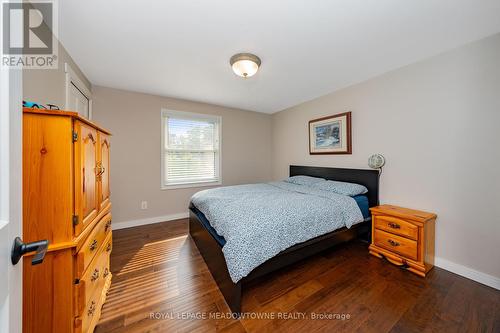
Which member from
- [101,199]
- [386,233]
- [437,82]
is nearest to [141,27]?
[101,199]

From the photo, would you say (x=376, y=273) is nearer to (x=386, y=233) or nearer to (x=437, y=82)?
(x=386, y=233)

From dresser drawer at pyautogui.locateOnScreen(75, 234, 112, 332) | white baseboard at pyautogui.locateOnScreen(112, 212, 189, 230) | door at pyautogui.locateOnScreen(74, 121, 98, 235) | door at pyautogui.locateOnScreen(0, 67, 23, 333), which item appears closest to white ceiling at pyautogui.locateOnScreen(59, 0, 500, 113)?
door at pyautogui.locateOnScreen(74, 121, 98, 235)

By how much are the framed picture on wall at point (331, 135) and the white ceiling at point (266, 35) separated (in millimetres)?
648

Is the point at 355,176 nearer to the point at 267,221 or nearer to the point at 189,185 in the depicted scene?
the point at 267,221

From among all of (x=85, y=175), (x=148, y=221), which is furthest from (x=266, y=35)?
(x=148, y=221)

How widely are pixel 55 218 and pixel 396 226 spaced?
2.91 m

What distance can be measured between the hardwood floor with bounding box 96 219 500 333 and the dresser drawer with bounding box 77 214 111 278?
567 millimetres

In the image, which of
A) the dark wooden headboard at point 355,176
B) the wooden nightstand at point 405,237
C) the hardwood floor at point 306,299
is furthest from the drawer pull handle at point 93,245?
the dark wooden headboard at point 355,176

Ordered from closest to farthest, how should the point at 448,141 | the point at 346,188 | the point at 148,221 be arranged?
the point at 448,141 < the point at 346,188 < the point at 148,221

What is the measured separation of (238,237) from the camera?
1.47 m

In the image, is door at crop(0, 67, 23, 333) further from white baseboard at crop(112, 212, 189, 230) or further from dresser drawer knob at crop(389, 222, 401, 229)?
white baseboard at crop(112, 212, 189, 230)

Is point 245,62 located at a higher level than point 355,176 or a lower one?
higher

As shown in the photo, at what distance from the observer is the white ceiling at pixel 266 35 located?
1442 mm

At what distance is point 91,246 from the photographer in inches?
47.3
